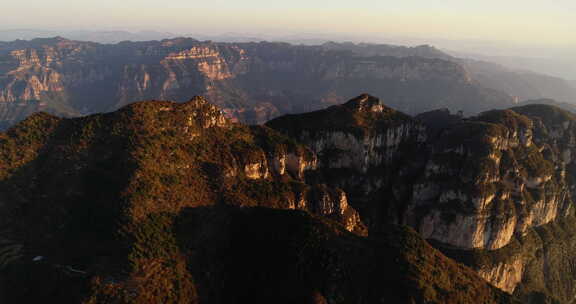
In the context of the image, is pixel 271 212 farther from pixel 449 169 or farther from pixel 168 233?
pixel 449 169

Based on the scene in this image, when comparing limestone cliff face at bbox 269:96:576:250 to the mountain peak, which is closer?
limestone cliff face at bbox 269:96:576:250

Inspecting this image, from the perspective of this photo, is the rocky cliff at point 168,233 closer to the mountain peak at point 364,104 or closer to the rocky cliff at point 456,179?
the rocky cliff at point 456,179

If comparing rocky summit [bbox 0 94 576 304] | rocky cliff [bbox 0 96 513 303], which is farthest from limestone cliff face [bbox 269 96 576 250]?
Result: rocky cliff [bbox 0 96 513 303]

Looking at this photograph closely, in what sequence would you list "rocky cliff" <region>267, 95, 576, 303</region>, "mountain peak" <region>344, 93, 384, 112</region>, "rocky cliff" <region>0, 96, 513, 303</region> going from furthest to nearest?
"mountain peak" <region>344, 93, 384, 112</region>, "rocky cliff" <region>267, 95, 576, 303</region>, "rocky cliff" <region>0, 96, 513, 303</region>

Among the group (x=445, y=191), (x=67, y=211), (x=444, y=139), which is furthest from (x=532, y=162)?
(x=67, y=211)

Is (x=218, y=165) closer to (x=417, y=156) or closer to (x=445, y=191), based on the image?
(x=445, y=191)

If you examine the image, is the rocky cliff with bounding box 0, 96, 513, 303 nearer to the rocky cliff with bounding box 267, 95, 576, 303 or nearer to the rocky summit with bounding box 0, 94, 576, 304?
the rocky summit with bounding box 0, 94, 576, 304
